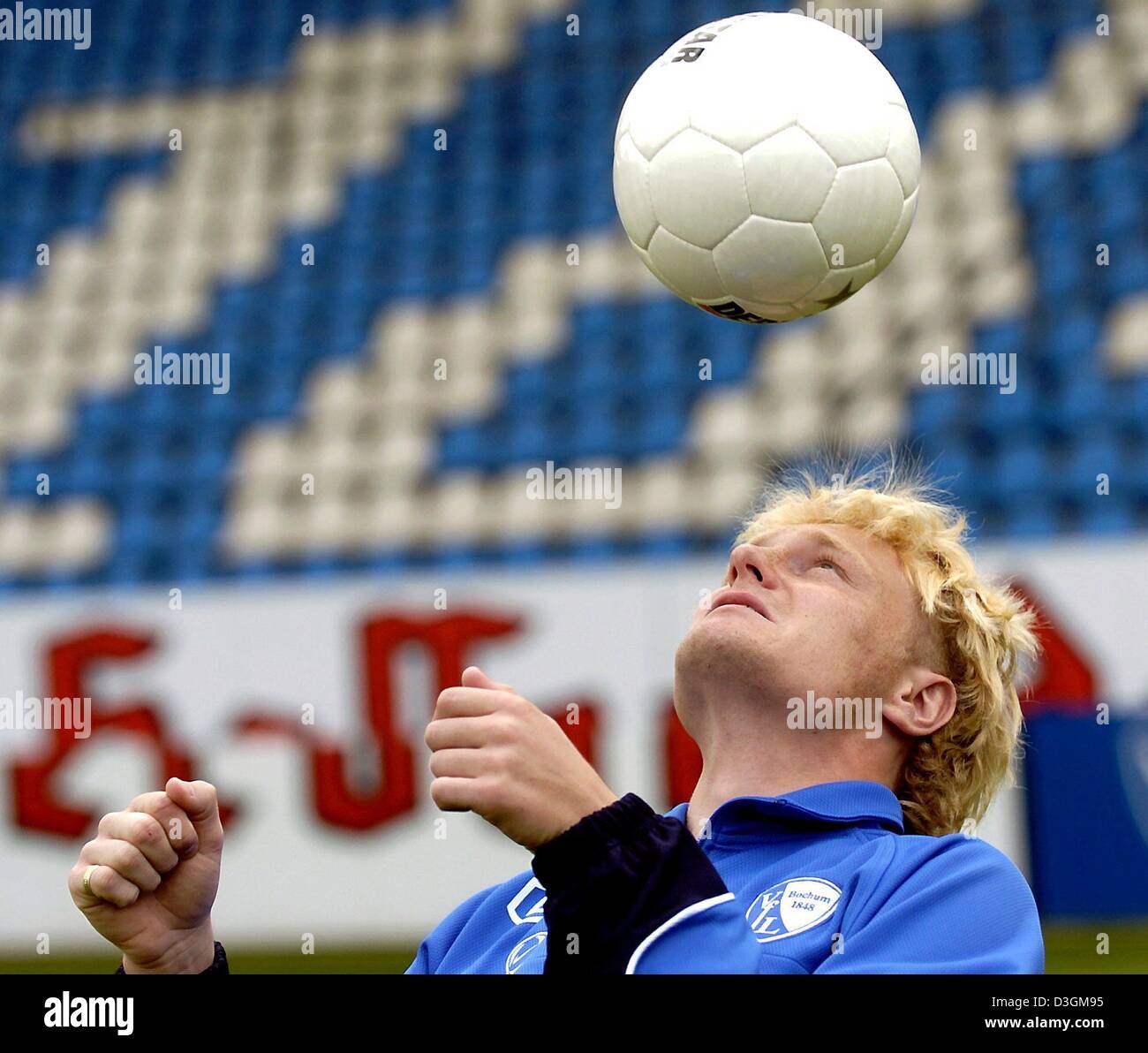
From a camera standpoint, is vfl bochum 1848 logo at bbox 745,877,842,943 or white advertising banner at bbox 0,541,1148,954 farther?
white advertising banner at bbox 0,541,1148,954

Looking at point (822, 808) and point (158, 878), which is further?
point (822, 808)

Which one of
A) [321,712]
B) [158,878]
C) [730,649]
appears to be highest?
[730,649]

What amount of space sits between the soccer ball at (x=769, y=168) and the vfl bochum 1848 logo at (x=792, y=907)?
47.5 inches

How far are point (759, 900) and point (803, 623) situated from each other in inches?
19.5

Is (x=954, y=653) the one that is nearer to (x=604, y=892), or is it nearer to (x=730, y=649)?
(x=730, y=649)

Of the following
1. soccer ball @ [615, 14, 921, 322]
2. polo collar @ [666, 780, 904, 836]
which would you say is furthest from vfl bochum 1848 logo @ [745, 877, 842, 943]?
soccer ball @ [615, 14, 921, 322]

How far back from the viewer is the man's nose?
9.49 feet

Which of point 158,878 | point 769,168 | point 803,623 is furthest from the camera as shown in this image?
point 769,168

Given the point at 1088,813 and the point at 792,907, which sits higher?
the point at 792,907

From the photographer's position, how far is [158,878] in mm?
2471

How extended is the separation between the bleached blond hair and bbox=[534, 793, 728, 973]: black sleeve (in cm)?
98

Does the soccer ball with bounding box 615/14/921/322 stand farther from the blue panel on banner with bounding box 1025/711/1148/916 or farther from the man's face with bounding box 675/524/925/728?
the blue panel on banner with bounding box 1025/711/1148/916

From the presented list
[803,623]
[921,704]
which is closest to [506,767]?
[803,623]
